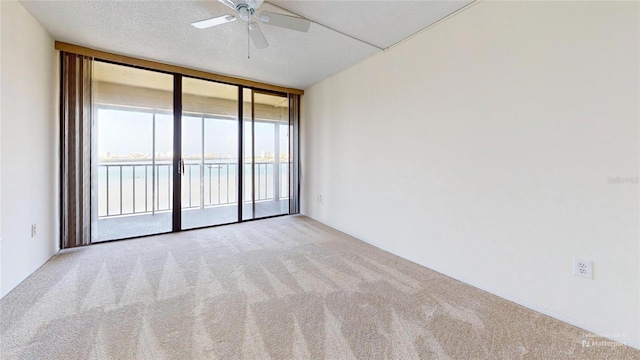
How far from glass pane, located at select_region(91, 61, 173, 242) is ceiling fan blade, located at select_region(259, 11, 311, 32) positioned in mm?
2276

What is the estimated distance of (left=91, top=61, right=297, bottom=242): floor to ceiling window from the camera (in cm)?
326

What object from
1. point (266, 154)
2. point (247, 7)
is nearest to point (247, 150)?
point (266, 154)

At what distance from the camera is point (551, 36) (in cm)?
166

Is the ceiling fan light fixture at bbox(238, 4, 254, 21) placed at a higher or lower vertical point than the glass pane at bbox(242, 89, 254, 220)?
higher

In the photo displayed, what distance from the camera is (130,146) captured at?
11.2 feet

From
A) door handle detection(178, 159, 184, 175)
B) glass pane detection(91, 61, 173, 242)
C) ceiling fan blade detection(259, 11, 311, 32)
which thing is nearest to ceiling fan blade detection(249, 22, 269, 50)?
ceiling fan blade detection(259, 11, 311, 32)

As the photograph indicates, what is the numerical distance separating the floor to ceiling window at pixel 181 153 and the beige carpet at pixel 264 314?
1.23 metres

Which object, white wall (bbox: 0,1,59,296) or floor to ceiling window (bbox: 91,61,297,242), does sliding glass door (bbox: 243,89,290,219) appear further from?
white wall (bbox: 0,1,59,296)

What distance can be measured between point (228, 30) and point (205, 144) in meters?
1.89

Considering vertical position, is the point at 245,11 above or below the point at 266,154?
above

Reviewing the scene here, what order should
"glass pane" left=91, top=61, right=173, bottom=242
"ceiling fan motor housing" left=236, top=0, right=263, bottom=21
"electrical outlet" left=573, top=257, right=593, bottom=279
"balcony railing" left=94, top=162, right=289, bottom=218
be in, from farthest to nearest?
1. "balcony railing" left=94, top=162, right=289, bottom=218
2. "glass pane" left=91, top=61, right=173, bottom=242
3. "ceiling fan motor housing" left=236, top=0, right=263, bottom=21
4. "electrical outlet" left=573, top=257, right=593, bottom=279

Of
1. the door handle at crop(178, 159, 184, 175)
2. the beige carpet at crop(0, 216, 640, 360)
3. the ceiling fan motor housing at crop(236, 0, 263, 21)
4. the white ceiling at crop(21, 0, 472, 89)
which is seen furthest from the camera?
the door handle at crop(178, 159, 184, 175)

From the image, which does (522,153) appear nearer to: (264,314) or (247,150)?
(264,314)

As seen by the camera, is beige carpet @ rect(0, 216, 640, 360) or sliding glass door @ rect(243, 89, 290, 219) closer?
beige carpet @ rect(0, 216, 640, 360)
